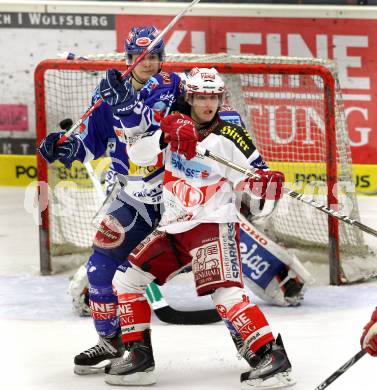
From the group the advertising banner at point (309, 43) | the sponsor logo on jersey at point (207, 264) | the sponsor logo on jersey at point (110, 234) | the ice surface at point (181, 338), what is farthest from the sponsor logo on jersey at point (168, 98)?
the advertising banner at point (309, 43)

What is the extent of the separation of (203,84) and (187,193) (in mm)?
444

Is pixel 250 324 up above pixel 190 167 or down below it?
below

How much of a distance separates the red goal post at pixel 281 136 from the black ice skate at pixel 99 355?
70.3 inches

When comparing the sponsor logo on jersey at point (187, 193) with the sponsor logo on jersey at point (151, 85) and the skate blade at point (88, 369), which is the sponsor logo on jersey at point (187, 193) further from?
the skate blade at point (88, 369)

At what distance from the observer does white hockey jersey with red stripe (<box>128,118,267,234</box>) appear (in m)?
5.55

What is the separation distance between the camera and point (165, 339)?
6.37 metres

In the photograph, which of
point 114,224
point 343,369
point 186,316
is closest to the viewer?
point 343,369

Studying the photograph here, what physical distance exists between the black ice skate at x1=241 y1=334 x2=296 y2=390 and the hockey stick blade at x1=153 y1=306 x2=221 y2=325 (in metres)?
1.15

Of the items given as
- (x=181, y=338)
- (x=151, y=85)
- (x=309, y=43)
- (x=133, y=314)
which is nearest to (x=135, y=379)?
(x=133, y=314)

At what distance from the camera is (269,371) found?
5414mm

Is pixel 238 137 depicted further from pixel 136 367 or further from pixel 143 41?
pixel 136 367

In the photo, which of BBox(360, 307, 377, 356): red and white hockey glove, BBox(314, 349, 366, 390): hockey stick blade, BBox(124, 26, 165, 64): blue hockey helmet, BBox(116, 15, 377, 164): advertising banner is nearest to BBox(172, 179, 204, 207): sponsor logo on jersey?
BBox(124, 26, 165, 64): blue hockey helmet

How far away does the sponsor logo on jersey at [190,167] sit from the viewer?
18.4ft

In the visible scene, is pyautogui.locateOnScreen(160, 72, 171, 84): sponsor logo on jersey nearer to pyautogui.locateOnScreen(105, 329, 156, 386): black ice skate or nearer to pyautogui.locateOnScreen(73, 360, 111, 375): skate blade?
pyautogui.locateOnScreen(105, 329, 156, 386): black ice skate
